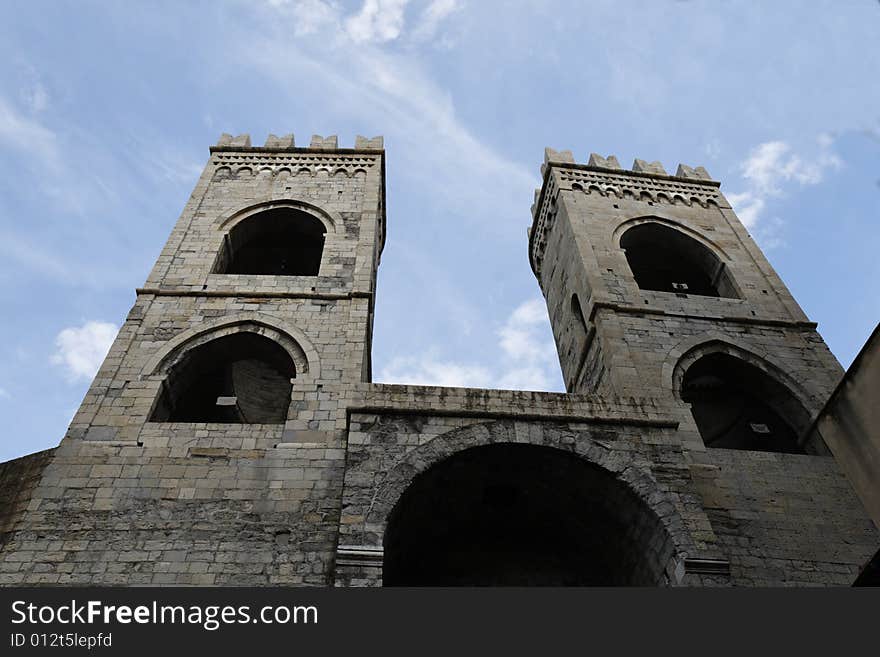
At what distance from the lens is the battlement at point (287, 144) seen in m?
17.0

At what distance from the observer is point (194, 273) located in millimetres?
12703

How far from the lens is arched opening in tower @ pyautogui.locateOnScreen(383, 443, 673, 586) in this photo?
8.36 meters

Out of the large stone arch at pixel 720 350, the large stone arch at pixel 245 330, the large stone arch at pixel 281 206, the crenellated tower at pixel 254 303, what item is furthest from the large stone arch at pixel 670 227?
the large stone arch at pixel 245 330

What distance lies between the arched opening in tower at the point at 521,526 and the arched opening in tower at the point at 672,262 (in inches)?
304

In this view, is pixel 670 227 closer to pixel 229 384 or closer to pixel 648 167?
pixel 648 167

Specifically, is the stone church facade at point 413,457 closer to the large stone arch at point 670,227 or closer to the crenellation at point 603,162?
the large stone arch at point 670,227

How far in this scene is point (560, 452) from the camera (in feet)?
27.8

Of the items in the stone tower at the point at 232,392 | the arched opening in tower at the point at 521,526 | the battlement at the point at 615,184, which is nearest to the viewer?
the stone tower at the point at 232,392

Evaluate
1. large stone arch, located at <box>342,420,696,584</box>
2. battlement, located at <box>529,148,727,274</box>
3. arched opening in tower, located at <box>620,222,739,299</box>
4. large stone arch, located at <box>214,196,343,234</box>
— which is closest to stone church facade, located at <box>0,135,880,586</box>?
large stone arch, located at <box>342,420,696,584</box>

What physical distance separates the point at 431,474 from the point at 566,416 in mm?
1889

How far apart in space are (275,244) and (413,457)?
9517 millimetres

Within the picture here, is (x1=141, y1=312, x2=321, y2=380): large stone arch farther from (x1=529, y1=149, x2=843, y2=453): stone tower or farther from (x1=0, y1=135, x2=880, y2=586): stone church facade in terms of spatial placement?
(x1=529, y1=149, x2=843, y2=453): stone tower

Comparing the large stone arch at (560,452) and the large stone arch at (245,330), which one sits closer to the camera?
the large stone arch at (560,452)
